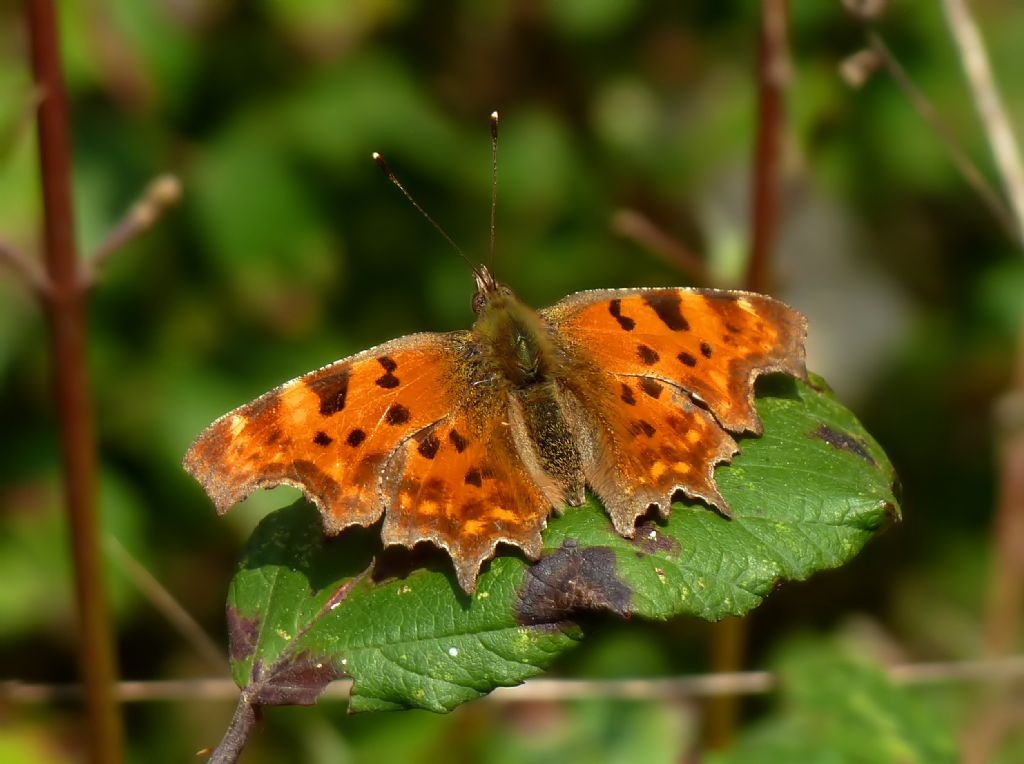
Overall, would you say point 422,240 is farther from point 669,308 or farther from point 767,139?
point 669,308

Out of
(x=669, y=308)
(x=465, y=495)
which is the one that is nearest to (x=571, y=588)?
(x=465, y=495)

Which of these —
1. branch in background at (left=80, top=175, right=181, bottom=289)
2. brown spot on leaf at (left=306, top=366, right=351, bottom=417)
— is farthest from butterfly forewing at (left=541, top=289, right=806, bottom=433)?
branch in background at (left=80, top=175, right=181, bottom=289)

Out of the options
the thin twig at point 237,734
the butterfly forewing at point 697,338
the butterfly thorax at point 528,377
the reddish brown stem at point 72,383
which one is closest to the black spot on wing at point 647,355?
the butterfly forewing at point 697,338

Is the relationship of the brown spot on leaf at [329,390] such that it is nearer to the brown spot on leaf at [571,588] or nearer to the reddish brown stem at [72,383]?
the brown spot on leaf at [571,588]

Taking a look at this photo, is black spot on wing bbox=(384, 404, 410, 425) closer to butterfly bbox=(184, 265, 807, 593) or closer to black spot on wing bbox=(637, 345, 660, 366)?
butterfly bbox=(184, 265, 807, 593)

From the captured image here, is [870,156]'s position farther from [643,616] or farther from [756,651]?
[643,616]
